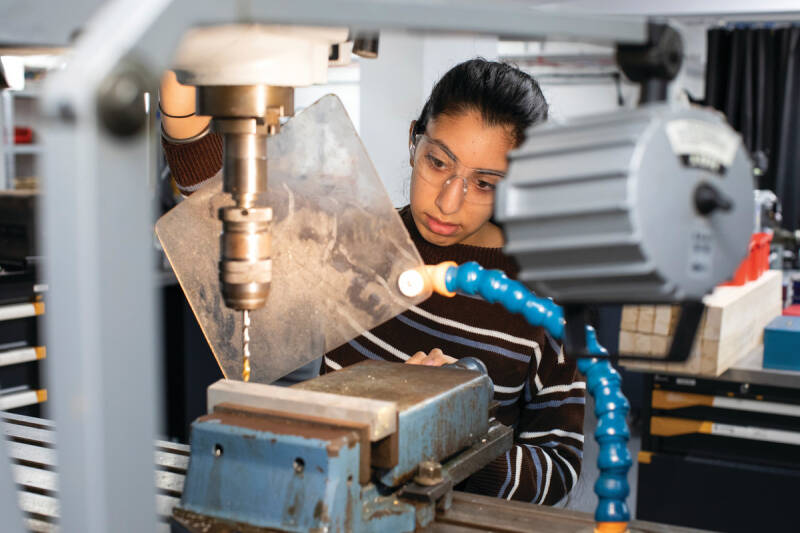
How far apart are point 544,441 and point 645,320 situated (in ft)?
2.46

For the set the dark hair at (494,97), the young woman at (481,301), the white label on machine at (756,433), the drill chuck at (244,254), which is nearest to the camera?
the drill chuck at (244,254)

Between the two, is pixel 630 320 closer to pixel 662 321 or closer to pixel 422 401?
pixel 662 321

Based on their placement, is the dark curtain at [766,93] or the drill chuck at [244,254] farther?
the dark curtain at [766,93]

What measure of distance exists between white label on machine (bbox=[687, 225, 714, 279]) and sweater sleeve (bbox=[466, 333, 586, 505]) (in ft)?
2.28

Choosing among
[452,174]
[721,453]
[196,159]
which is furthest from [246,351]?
[721,453]

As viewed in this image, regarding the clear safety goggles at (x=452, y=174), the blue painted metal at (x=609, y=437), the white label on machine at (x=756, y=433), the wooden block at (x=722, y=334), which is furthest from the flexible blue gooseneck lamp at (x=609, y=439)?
the white label on machine at (x=756, y=433)

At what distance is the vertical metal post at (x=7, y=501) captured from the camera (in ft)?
1.65

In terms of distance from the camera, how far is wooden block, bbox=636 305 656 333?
78.3 inches

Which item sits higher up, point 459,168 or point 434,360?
point 459,168

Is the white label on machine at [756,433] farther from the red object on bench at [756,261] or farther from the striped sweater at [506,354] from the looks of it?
the striped sweater at [506,354]

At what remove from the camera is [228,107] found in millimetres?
683

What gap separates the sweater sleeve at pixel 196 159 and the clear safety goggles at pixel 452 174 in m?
0.35

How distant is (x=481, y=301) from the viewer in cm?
148

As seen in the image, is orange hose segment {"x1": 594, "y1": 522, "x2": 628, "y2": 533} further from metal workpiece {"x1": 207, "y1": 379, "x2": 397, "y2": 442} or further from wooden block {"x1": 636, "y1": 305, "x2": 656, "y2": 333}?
wooden block {"x1": 636, "y1": 305, "x2": 656, "y2": 333}
